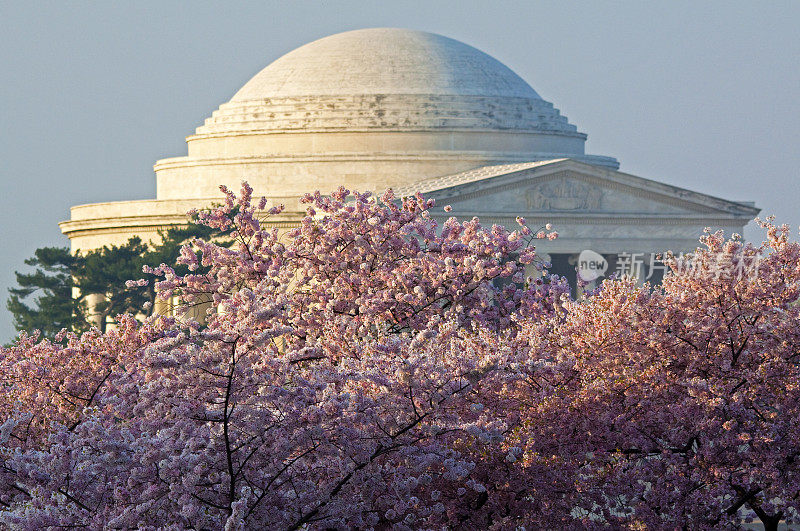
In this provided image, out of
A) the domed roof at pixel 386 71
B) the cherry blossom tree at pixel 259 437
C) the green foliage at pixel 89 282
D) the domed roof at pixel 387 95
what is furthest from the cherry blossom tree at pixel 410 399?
the domed roof at pixel 386 71

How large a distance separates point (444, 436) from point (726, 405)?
14.0 ft

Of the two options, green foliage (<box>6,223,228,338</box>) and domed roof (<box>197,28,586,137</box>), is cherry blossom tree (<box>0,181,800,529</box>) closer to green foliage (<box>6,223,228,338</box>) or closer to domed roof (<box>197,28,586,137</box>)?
green foliage (<box>6,223,228,338</box>)

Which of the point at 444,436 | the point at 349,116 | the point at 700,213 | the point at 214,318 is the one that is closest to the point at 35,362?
the point at 214,318

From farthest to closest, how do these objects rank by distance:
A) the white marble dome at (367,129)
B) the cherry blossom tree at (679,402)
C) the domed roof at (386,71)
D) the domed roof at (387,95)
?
the domed roof at (386,71)
the domed roof at (387,95)
the white marble dome at (367,129)
the cherry blossom tree at (679,402)

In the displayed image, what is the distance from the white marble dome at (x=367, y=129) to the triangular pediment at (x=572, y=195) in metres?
7.51

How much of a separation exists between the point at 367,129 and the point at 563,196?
14442 mm

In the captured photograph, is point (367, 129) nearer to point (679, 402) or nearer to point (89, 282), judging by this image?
point (89, 282)

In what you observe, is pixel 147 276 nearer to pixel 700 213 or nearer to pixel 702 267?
pixel 700 213

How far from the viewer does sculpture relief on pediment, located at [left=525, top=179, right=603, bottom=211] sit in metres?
87.2

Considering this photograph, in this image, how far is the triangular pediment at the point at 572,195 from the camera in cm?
8625

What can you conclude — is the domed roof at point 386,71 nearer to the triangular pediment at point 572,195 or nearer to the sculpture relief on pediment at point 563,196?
the triangular pediment at point 572,195

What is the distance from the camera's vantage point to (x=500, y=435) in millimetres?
21266

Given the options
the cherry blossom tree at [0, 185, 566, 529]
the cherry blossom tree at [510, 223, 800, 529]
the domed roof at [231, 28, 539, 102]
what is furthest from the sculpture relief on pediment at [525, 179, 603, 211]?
the cherry blossom tree at [0, 185, 566, 529]

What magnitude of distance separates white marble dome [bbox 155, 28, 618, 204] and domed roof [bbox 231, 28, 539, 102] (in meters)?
0.11
